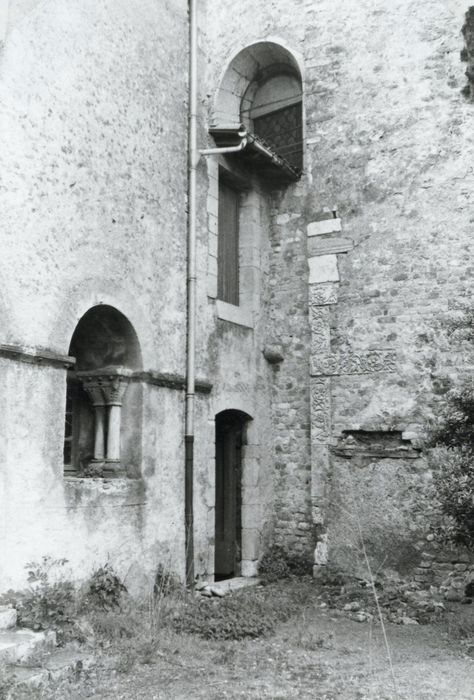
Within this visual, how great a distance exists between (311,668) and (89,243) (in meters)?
4.20

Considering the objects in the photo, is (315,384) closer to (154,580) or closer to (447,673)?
(154,580)

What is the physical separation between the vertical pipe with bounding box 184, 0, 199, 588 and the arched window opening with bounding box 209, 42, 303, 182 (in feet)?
2.66

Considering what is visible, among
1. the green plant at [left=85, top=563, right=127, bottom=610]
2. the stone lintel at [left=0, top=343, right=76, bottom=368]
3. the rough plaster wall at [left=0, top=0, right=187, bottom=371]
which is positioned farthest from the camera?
the green plant at [left=85, top=563, right=127, bottom=610]

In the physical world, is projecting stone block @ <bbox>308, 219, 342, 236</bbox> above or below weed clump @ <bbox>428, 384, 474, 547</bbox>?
above

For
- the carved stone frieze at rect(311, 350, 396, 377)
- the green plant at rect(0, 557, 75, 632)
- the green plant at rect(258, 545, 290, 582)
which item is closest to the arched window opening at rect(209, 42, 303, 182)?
the carved stone frieze at rect(311, 350, 396, 377)

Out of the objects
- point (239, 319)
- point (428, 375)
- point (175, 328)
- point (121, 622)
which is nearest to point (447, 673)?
point (121, 622)

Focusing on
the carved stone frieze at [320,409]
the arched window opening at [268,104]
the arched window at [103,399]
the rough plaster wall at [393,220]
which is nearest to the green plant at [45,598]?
the arched window at [103,399]

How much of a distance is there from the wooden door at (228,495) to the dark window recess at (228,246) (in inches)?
61.4

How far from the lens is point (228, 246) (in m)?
9.66

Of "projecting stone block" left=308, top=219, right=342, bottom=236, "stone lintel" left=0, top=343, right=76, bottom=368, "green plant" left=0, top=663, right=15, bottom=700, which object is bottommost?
"green plant" left=0, top=663, right=15, bottom=700

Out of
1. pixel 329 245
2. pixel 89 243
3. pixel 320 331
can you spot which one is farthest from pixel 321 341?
pixel 89 243

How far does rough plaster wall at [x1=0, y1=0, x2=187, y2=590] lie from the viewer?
6.32 metres

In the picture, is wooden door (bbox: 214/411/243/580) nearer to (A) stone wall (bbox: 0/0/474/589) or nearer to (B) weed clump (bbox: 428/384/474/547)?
(A) stone wall (bbox: 0/0/474/589)

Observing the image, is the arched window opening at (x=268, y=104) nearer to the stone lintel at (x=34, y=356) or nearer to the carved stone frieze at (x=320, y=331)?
the carved stone frieze at (x=320, y=331)
